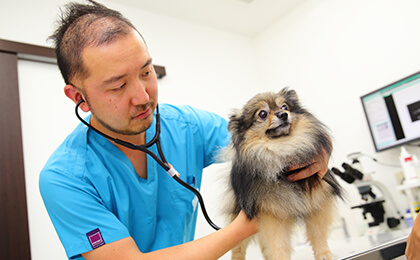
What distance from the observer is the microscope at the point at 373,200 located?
238 centimetres

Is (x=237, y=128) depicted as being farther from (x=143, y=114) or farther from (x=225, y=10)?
(x=225, y=10)

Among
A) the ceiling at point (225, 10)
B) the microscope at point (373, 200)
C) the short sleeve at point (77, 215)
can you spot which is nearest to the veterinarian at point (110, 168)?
the short sleeve at point (77, 215)

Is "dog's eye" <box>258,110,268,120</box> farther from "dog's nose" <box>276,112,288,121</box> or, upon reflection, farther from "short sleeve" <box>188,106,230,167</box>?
"short sleeve" <box>188,106,230,167</box>

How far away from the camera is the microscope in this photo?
2379mm

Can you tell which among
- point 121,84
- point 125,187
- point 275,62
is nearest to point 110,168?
point 125,187

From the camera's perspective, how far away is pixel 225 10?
3.59 metres

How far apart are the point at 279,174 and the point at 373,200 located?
5.27 feet

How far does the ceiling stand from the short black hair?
223 centimetres

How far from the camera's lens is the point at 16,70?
2.53 metres

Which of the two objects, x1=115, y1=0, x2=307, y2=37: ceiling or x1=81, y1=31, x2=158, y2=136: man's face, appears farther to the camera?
x1=115, y1=0, x2=307, y2=37: ceiling

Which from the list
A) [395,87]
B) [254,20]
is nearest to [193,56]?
[254,20]

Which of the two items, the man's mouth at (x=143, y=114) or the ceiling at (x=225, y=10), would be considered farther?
the ceiling at (x=225, y=10)

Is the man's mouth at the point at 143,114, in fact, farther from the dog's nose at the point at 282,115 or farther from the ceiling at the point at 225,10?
the ceiling at the point at 225,10

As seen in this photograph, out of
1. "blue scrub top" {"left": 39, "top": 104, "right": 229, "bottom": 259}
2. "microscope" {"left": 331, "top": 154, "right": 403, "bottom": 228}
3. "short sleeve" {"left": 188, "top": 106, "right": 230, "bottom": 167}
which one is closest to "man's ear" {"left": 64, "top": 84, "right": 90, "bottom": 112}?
"blue scrub top" {"left": 39, "top": 104, "right": 229, "bottom": 259}
